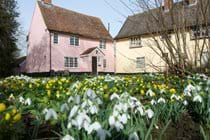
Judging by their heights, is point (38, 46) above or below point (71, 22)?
below

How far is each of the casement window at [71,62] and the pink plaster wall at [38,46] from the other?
2.30m

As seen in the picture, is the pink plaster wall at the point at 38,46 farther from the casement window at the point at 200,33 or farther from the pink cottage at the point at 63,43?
the casement window at the point at 200,33

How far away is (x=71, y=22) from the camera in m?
36.3

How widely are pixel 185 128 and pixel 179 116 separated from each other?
17cm

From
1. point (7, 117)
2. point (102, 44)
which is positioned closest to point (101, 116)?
point (7, 117)

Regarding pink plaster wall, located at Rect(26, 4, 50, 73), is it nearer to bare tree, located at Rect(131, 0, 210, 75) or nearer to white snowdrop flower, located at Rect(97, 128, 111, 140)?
bare tree, located at Rect(131, 0, 210, 75)

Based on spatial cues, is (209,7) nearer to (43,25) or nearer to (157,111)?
(157,111)

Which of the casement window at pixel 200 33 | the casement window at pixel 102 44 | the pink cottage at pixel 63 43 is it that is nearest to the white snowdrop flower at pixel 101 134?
the casement window at pixel 200 33

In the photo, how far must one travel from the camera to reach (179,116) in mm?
3777

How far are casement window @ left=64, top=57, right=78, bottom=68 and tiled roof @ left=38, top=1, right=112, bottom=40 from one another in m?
3.08

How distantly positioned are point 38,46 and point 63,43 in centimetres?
302

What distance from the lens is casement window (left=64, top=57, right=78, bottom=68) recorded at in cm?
3433

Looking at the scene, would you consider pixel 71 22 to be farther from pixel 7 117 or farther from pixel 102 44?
pixel 7 117

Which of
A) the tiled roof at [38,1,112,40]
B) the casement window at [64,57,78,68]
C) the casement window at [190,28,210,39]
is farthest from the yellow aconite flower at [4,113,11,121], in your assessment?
the casement window at [64,57,78,68]
